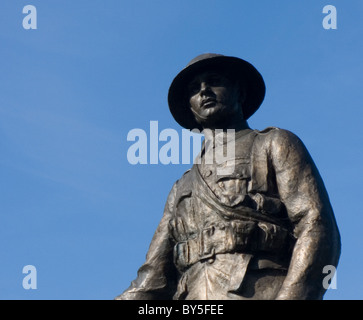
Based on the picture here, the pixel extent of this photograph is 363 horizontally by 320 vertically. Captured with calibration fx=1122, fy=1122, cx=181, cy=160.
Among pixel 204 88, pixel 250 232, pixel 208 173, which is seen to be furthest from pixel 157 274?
pixel 204 88

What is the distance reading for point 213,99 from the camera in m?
12.4

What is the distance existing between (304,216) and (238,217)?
67 cm

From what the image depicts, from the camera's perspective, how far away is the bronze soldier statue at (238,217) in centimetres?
1125

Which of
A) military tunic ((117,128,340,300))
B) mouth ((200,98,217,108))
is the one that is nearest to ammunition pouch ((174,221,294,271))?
military tunic ((117,128,340,300))

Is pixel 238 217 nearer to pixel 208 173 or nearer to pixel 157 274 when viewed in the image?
pixel 208 173

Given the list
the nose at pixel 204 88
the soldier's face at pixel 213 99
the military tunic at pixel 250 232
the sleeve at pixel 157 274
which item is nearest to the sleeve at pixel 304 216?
the military tunic at pixel 250 232

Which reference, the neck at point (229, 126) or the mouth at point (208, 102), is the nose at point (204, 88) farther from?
the neck at point (229, 126)

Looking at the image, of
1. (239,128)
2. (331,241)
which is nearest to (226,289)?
(331,241)

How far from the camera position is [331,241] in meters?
11.3

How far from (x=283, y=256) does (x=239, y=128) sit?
1.75 meters

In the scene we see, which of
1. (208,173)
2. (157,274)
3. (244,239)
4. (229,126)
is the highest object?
(229,126)

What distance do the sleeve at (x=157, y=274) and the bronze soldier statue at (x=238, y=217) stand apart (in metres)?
0.01

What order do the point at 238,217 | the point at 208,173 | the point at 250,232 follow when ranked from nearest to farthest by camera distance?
1. the point at 250,232
2. the point at 238,217
3. the point at 208,173
